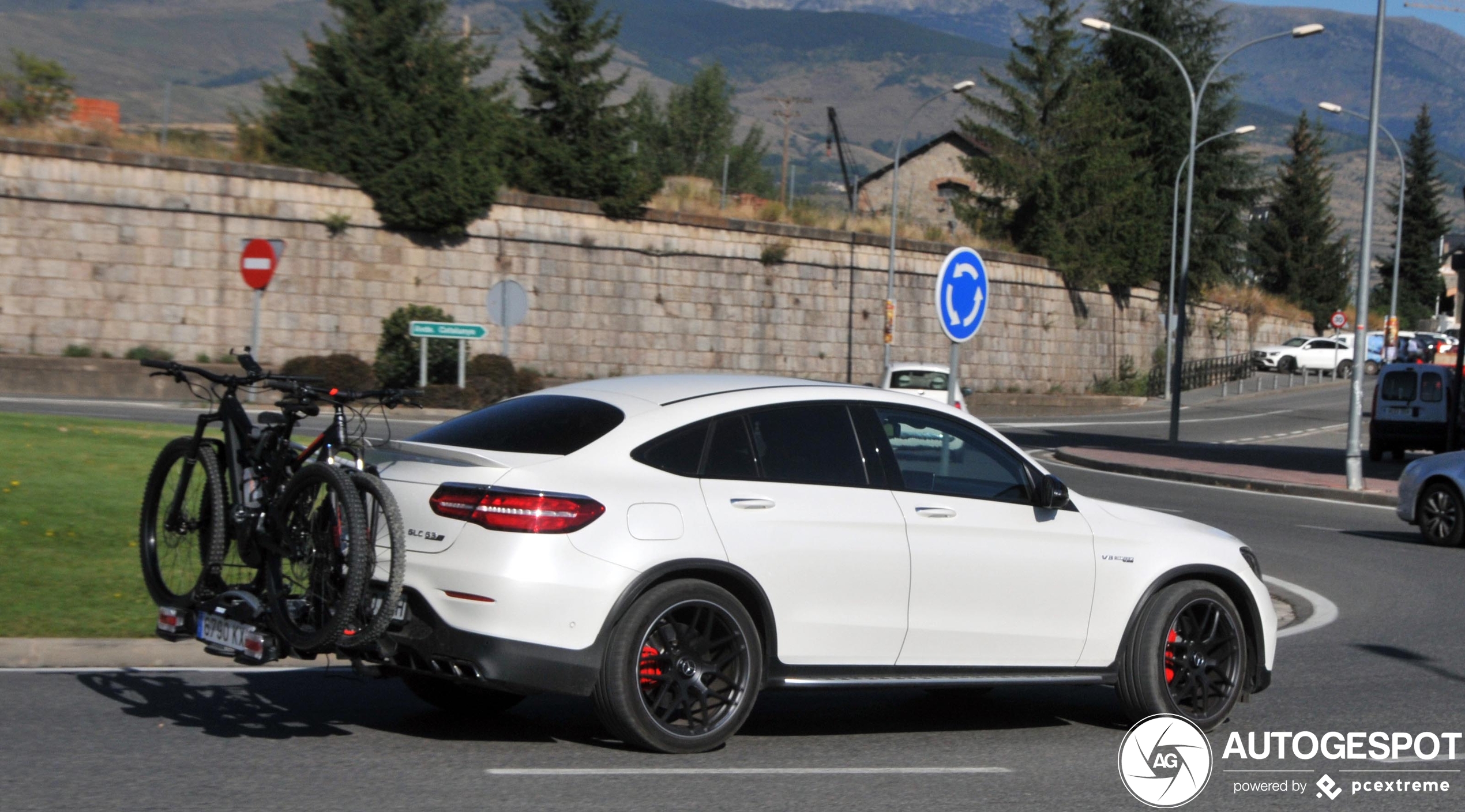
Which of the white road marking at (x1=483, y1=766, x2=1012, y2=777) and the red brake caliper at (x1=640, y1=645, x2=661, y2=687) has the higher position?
the red brake caliper at (x1=640, y1=645, x2=661, y2=687)

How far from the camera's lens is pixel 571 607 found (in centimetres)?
573

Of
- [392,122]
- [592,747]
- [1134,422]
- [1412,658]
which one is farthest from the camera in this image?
[1134,422]

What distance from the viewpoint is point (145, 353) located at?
3153cm

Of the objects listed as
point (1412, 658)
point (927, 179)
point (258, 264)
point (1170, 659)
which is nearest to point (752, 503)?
point (1170, 659)

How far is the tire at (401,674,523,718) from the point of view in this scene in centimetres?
684

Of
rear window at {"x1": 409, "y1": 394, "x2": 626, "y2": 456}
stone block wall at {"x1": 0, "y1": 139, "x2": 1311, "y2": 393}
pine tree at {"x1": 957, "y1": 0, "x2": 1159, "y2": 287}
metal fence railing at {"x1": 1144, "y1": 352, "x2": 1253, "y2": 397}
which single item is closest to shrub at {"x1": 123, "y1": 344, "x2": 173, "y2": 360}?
stone block wall at {"x1": 0, "y1": 139, "x2": 1311, "y2": 393}

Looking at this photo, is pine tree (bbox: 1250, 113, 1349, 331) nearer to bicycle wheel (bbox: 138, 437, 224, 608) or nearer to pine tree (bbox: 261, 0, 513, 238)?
pine tree (bbox: 261, 0, 513, 238)

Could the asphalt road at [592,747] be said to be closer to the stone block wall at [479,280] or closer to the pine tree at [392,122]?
the stone block wall at [479,280]

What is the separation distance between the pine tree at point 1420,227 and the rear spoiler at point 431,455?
101663mm

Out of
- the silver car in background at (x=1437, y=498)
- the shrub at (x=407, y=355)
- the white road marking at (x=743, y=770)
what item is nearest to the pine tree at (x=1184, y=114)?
the shrub at (x=407, y=355)

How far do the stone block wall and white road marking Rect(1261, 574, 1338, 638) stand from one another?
25641mm

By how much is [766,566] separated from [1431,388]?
28342 mm

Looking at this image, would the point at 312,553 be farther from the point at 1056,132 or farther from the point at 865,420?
the point at 1056,132

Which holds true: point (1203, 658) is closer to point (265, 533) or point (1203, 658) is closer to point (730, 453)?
point (730, 453)
